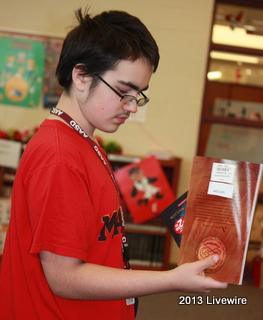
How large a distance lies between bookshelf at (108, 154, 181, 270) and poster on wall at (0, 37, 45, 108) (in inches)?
44.2

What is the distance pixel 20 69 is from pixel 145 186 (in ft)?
5.61

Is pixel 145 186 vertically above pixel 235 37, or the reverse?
pixel 235 37

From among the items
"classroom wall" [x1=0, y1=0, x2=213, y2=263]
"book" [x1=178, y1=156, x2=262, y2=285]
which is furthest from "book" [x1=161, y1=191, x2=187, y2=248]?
"classroom wall" [x1=0, y1=0, x2=213, y2=263]

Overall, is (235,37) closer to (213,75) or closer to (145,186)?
(213,75)

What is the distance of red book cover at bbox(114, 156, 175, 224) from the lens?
159 inches

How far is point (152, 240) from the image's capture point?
13.8 ft

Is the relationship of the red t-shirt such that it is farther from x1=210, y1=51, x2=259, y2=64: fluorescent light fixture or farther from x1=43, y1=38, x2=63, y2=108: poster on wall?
x1=210, y1=51, x2=259, y2=64: fluorescent light fixture

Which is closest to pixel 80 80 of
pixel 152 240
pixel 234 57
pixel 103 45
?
pixel 103 45

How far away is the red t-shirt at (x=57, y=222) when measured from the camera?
3.02ft

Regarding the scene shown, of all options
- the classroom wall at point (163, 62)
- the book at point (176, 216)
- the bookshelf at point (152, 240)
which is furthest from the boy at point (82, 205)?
the classroom wall at point (163, 62)

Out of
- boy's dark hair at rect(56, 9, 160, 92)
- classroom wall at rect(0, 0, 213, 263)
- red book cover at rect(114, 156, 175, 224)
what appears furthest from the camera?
classroom wall at rect(0, 0, 213, 263)

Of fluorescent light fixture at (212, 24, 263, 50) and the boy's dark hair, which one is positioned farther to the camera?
fluorescent light fixture at (212, 24, 263, 50)

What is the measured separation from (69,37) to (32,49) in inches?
136

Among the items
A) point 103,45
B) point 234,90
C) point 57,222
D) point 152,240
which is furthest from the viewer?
point 234,90
